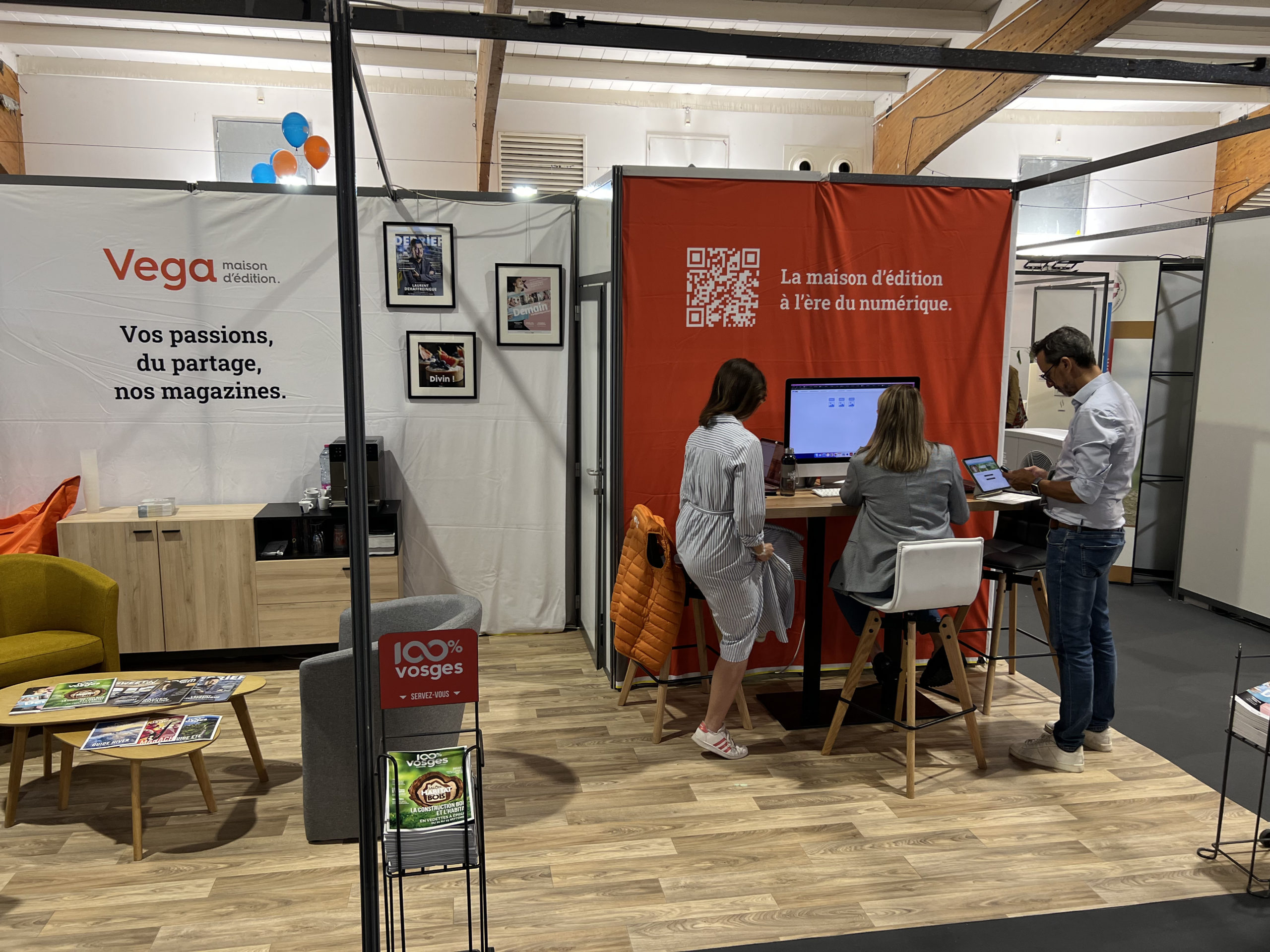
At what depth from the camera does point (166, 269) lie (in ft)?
15.2

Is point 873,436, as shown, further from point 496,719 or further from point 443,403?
point 443,403

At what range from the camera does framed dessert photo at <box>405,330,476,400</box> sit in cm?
485

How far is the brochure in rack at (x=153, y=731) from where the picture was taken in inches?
116

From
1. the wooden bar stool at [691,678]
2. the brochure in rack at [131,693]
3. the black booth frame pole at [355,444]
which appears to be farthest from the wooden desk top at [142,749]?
the wooden bar stool at [691,678]

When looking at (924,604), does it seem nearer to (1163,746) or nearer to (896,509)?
(896,509)

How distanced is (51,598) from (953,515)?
385 centimetres

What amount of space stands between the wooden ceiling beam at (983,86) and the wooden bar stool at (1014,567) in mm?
2130

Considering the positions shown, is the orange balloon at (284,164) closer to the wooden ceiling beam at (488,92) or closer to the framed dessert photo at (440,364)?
the wooden ceiling beam at (488,92)

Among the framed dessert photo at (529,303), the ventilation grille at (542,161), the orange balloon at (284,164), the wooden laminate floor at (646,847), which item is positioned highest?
the ventilation grille at (542,161)

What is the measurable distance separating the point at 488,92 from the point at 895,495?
4.15 meters

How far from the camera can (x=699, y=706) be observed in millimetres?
4207

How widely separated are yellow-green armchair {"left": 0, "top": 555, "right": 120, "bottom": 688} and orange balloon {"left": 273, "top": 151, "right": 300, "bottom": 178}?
2.68m

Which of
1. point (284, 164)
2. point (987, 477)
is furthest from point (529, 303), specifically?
point (987, 477)

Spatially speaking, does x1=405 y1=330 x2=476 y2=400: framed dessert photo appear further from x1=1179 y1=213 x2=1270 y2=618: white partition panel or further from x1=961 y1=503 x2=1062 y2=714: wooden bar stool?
x1=1179 y1=213 x2=1270 y2=618: white partition panel
